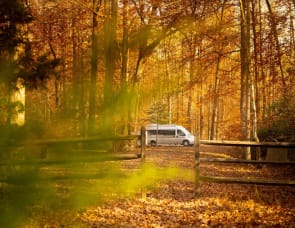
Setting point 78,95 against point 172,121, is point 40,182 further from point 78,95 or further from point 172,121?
point 172,121

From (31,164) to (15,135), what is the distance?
258mm

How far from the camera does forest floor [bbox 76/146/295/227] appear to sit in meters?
6.04

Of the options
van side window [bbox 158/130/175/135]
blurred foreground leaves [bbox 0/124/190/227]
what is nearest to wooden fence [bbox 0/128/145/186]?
blurred foreground leaves [bbox 0/124/190/227]

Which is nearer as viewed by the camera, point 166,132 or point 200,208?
point 200,208

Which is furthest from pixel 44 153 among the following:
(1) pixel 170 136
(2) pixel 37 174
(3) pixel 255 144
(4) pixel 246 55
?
(1) pixel 170 136

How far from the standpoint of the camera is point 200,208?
711cm

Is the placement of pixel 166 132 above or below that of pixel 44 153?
below

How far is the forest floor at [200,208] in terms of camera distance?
604 cm

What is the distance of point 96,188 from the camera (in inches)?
116

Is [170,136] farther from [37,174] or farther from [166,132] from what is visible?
[37,174]

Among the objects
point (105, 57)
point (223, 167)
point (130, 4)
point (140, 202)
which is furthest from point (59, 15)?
point (105, 57)

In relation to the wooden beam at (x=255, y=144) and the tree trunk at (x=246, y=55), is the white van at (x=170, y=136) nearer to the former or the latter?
the tree trunk at (x=246, y=55)

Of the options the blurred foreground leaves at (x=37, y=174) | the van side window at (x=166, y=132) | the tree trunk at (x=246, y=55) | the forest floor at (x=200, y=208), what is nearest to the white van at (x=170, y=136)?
the van side window at (x=166, y=132)

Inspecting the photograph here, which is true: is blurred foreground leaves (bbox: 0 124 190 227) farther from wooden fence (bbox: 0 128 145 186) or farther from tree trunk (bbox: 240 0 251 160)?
tree trunk (bbox: 240 0 251 160)
